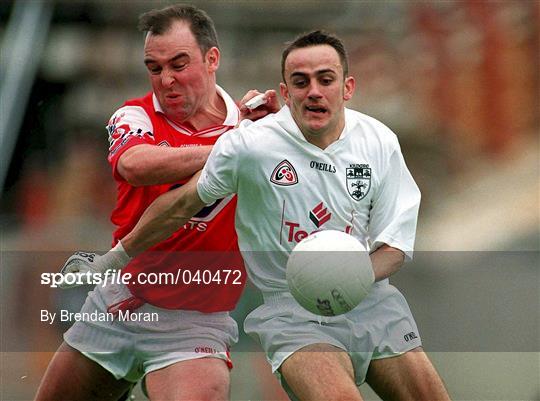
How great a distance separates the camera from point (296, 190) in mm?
4320

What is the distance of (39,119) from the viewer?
10414mm

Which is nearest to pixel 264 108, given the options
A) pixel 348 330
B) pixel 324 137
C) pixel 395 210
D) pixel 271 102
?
pixel 271 102

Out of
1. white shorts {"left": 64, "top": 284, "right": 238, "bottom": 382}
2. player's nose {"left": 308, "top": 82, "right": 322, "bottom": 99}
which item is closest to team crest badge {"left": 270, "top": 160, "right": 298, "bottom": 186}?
player's nose {"left": 308, "top": 82, "right": 322, "bottom": 99}

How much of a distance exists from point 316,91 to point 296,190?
0.40 metres

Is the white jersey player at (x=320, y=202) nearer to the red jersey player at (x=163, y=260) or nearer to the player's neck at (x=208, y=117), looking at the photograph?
the red jersey player at (x=163, y=260)

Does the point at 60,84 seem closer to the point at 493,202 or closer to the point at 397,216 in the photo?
the point at 493,202

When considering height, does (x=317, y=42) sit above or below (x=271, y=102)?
above

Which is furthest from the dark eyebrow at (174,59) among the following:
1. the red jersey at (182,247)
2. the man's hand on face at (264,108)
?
the man's hand on face at (264,108)

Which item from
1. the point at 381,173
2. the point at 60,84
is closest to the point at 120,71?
the point at 60,84

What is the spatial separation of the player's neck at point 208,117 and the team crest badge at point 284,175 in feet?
1.97

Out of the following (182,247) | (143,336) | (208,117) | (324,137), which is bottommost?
(143,336)

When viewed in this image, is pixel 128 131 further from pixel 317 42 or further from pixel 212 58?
pixel 317 42

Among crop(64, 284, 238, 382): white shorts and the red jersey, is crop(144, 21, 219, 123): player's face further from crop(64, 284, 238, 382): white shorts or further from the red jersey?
crop(64, 284, 238, 382): white shorts

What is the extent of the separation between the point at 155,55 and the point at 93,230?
13.7 feet
